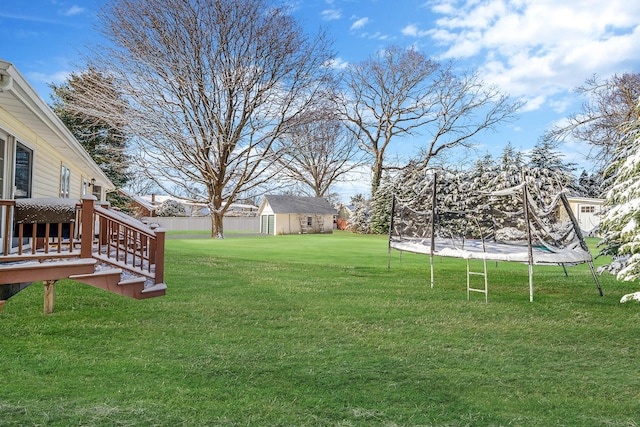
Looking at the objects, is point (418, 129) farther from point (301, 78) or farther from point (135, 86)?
point (135, 86)

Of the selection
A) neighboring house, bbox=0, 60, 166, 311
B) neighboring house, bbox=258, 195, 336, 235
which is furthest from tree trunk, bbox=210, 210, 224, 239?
neighboring house, bbox=0, 60, 166, 311

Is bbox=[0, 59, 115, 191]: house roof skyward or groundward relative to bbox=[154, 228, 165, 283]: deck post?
skyward

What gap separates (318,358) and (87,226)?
3490mm

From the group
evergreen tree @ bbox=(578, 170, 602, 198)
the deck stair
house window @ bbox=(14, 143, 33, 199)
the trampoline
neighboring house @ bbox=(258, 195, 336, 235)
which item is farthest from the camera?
neighboring house @ bbox=(258, 195, 336, 235)

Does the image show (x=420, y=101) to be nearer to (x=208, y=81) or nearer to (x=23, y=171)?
(x=208, y=81)

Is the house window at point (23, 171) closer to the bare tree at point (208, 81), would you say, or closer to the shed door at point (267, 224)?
the bare tree at point (208, 81)

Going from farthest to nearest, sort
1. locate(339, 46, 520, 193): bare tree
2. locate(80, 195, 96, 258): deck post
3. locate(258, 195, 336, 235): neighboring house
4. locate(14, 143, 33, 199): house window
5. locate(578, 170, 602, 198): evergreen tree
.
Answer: locate(258, 195, 336, 235): neighboring house
locate(578, 170, 602, 198): evergreen tree
locate(339, 46, 520, 193): bare tree
locate(14, 143, 33, 199): house window
locate(80, 195, 96, 258): deck post

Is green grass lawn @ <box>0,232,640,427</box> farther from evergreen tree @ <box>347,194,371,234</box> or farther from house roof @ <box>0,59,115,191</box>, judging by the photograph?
evergreen tree @ <box>347,194,371,234</box>

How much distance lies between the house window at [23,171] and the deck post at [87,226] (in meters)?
3.60

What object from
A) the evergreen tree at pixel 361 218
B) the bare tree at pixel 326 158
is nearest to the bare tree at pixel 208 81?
the bare tree at pixel 326 158

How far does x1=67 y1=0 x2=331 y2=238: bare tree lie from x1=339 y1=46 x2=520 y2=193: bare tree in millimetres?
10003

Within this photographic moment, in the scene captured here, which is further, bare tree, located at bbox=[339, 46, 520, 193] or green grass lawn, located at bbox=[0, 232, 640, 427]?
bare tree, located at bbox=[339, 46, 520, 193]

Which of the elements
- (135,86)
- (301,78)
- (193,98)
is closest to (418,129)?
(301,78)

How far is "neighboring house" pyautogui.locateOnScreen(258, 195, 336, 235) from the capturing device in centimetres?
3416
